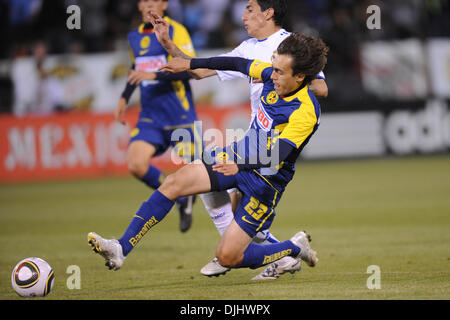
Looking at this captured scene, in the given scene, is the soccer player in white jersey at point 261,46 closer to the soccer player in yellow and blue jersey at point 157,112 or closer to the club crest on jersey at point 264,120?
the club crest on jersey at point 264,120

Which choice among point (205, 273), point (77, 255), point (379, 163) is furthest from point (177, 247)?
point (379, 163)

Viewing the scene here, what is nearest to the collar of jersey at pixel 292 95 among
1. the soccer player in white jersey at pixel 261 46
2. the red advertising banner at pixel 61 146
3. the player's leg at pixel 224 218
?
the soccer player in white jersey at pixel 261 46

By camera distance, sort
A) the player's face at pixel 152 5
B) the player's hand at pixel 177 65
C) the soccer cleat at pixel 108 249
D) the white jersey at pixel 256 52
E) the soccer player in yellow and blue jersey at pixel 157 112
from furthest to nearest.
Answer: the soccer player in yellow and blue jersey at pixel 157 112 < the player's face at pixel 152 5 < the white jersey at pixel 256 52 < the player's hand at pixel 177 65 < the soccer cleat at pixel 108 249

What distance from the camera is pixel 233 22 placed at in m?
19.9

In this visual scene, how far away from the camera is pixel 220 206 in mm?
6691

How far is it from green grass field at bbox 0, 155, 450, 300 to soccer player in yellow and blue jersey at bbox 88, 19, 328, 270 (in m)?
0.36

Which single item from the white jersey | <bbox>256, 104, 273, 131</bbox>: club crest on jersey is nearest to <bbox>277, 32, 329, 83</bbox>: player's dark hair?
<bbox>256, 104, 273, 131</bbox>: club crest on jersey

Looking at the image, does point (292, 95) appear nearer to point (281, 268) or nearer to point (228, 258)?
point (228, 258)

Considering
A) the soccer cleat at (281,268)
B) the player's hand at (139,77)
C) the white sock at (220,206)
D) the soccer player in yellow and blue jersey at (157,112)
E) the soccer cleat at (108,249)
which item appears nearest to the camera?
the soccer cleat at (108,249)

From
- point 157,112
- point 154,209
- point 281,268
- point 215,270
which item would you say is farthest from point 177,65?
point 157,112

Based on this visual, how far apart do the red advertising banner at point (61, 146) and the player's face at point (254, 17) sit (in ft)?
35.8

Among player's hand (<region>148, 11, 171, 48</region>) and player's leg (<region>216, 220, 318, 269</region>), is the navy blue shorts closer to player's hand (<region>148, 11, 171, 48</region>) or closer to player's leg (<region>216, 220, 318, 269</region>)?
player's hand (<region>148, 11, 171, 48</region>)

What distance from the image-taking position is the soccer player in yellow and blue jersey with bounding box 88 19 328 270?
5.62m

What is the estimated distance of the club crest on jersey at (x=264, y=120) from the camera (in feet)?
19.3
